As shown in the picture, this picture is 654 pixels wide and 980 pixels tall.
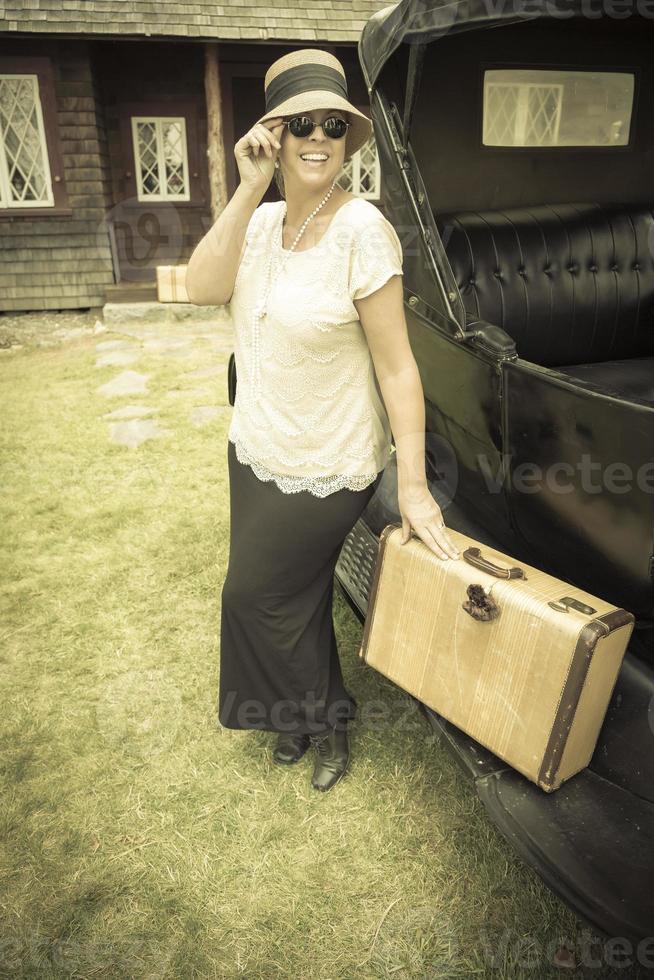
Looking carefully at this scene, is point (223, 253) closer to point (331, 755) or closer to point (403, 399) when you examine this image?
point (403, 399)

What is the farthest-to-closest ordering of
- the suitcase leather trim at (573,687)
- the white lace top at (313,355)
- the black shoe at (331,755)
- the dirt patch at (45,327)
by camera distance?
the dirt patch at (45,327), the black shoe at (331,755), the white lace top at (313,355), the suitcase leather trim at (573,687)

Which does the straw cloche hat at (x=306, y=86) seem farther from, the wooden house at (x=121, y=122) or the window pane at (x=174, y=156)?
the window pane at (x=174, y=156)

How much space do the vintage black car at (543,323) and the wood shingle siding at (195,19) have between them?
22.0 feet

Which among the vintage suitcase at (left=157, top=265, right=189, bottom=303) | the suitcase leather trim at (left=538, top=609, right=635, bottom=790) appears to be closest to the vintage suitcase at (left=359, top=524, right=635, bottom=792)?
the suitcase leather trim at (left=538, top=609, right=635, bottom=790)

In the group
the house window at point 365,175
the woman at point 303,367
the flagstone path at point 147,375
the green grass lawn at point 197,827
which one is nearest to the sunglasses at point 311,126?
Result: the woman at point 303,367

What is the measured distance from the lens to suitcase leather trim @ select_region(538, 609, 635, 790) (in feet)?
5.01

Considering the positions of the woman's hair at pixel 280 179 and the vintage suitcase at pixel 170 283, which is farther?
the vintage suitcase at pixel 170 283

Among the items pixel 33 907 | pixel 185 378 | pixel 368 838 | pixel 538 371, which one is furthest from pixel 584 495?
pixel 185 378

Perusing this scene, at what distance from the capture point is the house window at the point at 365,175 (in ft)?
33.9

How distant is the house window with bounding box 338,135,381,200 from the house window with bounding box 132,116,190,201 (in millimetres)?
2187

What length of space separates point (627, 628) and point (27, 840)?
178 cm

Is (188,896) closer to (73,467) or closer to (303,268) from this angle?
(303,268)

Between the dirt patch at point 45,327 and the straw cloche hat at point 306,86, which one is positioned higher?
the straw cloche hat at point 306,86

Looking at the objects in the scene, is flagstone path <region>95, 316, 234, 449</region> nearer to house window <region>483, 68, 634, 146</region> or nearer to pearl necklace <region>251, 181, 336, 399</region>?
house window <region>483, 68, 634, 146</region>
